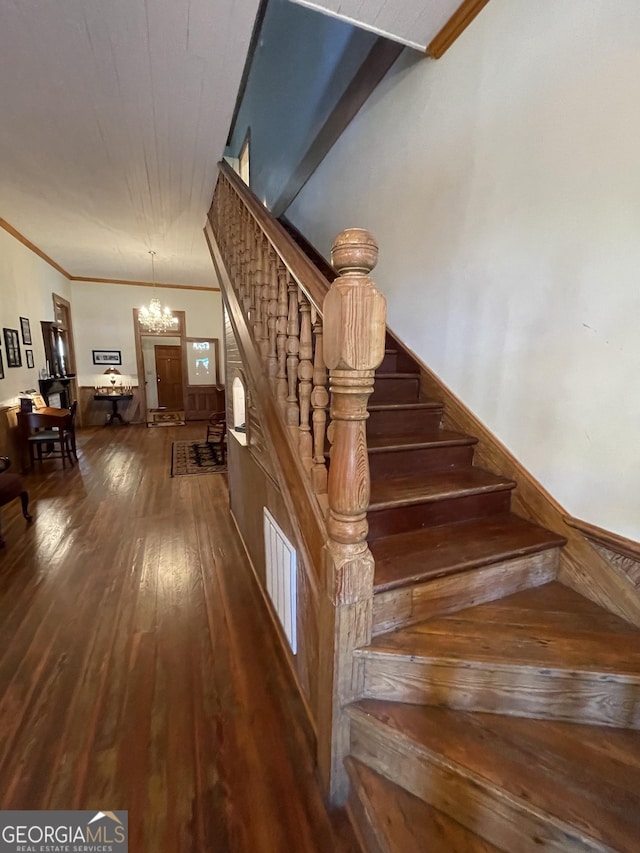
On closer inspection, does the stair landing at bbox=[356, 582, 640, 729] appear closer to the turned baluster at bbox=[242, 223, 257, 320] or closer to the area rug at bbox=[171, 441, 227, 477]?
the turned baluster at bbox=[242, 223, 257, 320]

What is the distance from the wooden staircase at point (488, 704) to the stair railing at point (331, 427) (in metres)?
0.08

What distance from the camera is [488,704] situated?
113 cm

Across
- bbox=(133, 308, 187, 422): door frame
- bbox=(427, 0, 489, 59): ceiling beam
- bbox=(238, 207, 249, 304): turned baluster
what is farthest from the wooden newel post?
bbox=(133, 308, 187, 422): door frame

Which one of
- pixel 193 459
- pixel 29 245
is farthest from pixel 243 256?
pixel 29 245

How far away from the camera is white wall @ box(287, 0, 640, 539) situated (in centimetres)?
131

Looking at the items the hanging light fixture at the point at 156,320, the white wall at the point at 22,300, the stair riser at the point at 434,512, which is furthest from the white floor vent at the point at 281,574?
the hanging light fixture at the point at 156,320

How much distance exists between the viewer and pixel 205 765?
51.8 inches

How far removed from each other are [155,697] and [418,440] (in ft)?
5.50

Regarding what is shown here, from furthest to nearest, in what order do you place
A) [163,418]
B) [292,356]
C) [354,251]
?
[163,418] < [292,356] < [354,251]

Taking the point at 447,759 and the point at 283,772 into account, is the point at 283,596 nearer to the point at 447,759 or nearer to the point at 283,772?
the point at 283,772

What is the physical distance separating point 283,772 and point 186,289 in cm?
885

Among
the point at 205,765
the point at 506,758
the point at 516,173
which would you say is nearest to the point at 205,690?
the point at 205,765

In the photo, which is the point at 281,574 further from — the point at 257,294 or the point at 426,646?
the point at 257,294
